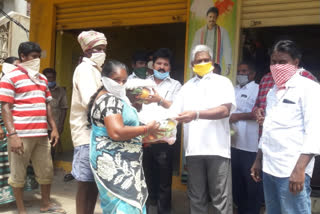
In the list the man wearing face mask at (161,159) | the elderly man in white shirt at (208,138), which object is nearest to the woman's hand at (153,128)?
the elderly man in white shirt at (208,138)

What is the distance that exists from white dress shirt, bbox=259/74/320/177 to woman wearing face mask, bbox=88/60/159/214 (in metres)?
0.85

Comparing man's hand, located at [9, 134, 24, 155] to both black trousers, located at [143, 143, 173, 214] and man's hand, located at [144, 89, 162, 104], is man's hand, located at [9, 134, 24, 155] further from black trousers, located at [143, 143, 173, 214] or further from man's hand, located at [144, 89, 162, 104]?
man's hand, located at [144, 89, 162, 104]

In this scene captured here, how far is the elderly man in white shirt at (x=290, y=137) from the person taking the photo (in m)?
2.05

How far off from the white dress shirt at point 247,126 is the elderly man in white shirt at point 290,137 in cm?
110

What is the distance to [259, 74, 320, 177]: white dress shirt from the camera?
2.05 meters

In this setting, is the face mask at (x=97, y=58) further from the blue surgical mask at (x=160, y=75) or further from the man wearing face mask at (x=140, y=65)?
the man wearing face mask at (x=140, y=65)

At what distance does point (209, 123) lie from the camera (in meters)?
2.76

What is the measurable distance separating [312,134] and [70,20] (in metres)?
4.99

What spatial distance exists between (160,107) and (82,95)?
747 mm

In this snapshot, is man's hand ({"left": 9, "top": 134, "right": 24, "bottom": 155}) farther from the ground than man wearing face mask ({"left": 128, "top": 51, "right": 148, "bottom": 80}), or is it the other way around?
man wearing face mask ({"left": 128, "top": 51, "right": 148, "bottom": 80})

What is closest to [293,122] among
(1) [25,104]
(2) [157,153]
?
(2) [157,153]

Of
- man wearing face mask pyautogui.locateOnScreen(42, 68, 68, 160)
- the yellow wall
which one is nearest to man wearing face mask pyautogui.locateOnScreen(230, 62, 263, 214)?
man wearing face mask pyautogui.locateOnScreen(42, 68, 68, 160)

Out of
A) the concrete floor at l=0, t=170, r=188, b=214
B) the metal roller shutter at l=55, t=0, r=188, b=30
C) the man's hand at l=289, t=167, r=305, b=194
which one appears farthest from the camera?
the metal roller shutter at l=55, t=0, r=188, b=30

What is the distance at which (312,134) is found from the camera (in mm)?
2029
